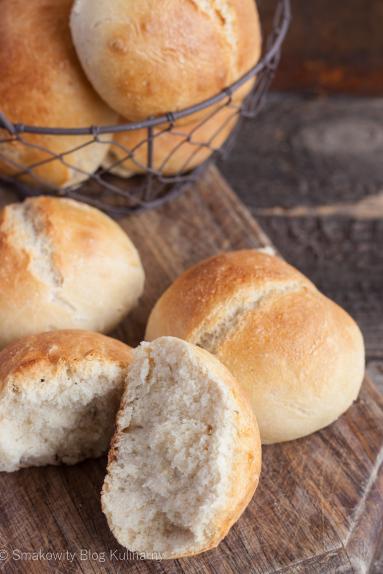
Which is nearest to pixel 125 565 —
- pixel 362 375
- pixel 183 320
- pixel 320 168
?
pixel 183 320

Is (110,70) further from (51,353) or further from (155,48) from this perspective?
(51,353)

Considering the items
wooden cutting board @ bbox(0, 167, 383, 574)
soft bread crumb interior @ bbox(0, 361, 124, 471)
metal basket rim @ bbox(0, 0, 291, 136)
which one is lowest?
wooden cutting board @ bbox(0, 167, 383, 574)

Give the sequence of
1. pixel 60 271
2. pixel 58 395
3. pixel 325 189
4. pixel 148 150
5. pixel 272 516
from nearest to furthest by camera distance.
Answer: pixel 58 395 < pixel 272 516 < pixel 60 271 < pixel 148 150 < pixel 325 189

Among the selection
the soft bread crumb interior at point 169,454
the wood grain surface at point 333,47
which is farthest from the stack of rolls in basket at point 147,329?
the wood grain surface at point 333,47

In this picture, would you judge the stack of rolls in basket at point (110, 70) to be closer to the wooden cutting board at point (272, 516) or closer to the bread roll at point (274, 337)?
the bread roll at point (274, 337)

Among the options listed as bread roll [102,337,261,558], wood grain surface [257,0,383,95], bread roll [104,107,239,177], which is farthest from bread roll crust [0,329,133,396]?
wood grain surface [257,0,383,95]

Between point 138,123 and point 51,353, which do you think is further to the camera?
point 138,123

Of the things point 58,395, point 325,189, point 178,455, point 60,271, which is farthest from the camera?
point 325,189

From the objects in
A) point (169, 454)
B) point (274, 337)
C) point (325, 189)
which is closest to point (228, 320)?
point (274, 337)

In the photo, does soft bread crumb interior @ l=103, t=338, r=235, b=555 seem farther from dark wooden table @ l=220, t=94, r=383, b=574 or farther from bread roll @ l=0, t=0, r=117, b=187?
dark wooden table @ l=220, t=94, r=383, b=574
